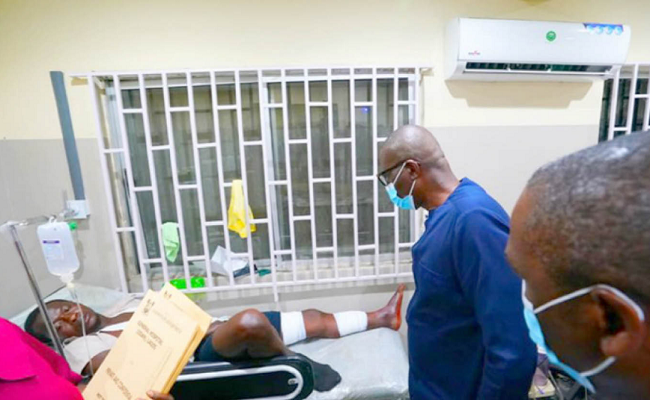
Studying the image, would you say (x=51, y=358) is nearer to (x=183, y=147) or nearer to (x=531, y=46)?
(x=183, y=147)

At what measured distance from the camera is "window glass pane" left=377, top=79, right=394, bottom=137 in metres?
1.89

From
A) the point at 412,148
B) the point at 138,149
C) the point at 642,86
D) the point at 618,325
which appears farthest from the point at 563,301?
the point at 642,86

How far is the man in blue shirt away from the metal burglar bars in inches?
31.0

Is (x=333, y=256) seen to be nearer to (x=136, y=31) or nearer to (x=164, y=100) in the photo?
(x=164, y=100)

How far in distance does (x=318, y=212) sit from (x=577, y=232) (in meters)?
1.62

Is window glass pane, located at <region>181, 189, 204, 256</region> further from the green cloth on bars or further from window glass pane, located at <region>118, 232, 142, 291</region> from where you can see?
window glass pane, located at <region>118, 232, 142, 291</region>

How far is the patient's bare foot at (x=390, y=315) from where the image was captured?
1.85 metres

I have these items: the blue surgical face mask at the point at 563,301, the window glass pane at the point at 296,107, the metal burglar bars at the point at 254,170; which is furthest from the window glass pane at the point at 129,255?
the blue surgical face mask at the point at 563,301

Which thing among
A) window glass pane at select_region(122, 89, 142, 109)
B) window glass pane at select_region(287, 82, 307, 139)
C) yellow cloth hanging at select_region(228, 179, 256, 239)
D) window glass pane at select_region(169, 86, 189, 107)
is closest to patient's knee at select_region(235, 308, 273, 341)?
yellow cloth hanging at select_region(228, 179, 256, 239)

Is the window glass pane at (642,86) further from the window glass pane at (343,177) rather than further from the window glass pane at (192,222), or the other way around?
the window glass pane at (192,222)

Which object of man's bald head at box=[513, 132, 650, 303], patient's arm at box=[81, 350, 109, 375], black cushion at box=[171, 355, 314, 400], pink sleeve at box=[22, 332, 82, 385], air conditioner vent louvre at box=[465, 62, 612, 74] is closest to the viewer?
man's bald head at box=[513, 132, 650, 303]


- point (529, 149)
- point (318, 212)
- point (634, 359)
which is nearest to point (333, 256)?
point (318, 212)

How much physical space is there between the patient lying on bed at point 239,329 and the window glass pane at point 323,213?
1.41 ft

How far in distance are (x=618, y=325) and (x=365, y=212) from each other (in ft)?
5.31
